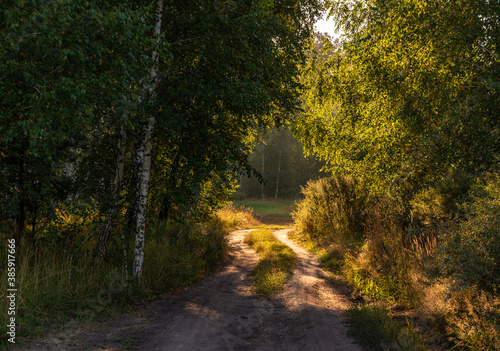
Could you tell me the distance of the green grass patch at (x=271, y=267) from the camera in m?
7.81

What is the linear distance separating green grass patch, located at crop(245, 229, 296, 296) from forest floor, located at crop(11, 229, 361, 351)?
320 millimetres

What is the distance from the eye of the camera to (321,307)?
6332mm

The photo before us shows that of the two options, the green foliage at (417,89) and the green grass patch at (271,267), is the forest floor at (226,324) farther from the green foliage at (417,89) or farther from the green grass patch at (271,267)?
the green foliage at (417,89)

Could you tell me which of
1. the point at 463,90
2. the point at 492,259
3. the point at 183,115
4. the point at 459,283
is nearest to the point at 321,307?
the point at 459,283

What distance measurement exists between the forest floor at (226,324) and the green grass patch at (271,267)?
32 cm

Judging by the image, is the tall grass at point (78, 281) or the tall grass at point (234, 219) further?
the tall grass at point (234, 219)

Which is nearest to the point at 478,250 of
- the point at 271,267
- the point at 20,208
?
the point at 271,267

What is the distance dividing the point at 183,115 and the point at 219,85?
0.97 meters

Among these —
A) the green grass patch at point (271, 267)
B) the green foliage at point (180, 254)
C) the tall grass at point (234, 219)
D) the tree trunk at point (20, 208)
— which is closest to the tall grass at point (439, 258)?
the green grass patch at point (271, 267)

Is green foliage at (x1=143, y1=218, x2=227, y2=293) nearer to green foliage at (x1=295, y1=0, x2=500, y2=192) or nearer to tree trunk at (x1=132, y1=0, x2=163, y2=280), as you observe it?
tree trunk at (x1=132, y1=0, x2=163, y2=280)

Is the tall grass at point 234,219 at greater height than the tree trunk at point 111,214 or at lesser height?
lesser

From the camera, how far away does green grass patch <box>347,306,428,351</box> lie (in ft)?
14.1

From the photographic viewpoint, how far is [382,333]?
15.3ft

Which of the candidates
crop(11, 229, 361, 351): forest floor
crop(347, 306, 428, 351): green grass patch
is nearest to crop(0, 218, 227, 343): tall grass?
crop(11, 229, 361, 351): forest floor
